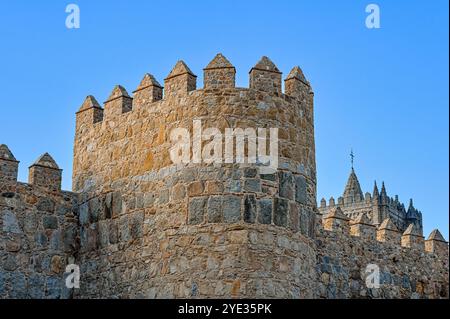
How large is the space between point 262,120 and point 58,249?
14.6 ft

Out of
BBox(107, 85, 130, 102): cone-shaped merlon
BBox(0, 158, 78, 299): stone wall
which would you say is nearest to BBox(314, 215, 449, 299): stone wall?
BBox(107, 85, 130, 102): cone-shaped merlon

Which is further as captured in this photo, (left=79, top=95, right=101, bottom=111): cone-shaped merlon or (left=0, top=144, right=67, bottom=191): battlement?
(left=79, top=95, right=101, bottom=111): cone-shaped merlon

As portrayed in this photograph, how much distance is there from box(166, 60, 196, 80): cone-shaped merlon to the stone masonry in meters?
0.03

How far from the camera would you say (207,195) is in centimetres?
1681

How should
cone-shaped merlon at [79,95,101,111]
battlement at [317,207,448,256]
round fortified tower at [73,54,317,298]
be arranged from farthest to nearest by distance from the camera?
battlement at [317,207,448,256] → cone-shaped merlon at [79,95,101,111] → round fortified tower at [73,54,317,298]

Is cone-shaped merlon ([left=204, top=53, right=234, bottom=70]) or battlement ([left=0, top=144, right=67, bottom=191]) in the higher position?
cone-shaped merlon ([left=204, top=53, right=234, bottom=70])

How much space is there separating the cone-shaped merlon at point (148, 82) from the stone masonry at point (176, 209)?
0.08 ft

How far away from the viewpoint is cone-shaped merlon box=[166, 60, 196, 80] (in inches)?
703

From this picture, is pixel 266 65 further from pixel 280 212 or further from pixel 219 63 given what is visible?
pixel 280 212

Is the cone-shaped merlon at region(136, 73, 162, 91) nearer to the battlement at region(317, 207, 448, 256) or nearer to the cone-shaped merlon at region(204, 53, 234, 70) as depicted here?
the cone-shaped merlon at region(204, 53, 234, 70)

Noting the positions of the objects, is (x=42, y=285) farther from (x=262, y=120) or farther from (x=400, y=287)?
(x=400, y=287)

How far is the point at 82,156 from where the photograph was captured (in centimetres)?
1962

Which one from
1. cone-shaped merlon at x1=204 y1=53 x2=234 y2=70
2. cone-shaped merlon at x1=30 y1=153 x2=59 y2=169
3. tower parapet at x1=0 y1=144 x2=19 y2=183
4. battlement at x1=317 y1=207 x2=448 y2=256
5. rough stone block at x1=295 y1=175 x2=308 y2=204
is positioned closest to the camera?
rough stone block at x1=295 y1=175 x2=308 y2=204
